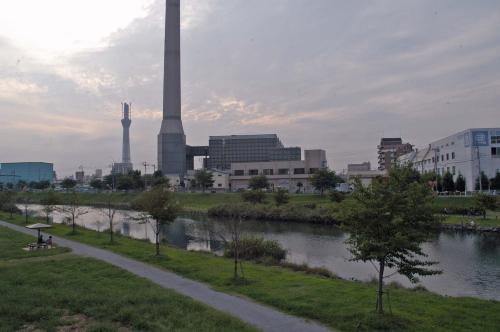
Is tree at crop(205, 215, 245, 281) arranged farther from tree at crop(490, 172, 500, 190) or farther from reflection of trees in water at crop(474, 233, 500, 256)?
tree at crop(490, 172, 500, 190)

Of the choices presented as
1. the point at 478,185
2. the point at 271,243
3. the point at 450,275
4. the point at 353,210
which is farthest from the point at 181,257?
the point at 478,185

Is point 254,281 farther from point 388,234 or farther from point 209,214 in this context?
point 209,214

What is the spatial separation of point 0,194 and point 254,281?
70.1 meters

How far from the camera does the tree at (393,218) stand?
1170 centimetres

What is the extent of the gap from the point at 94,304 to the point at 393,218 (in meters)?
9.84

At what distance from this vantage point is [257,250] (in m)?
27.8

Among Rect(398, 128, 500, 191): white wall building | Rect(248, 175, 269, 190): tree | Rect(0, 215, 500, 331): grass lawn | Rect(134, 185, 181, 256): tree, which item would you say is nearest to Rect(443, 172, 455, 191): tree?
Rect(398, 128, 500, 191): white wall building

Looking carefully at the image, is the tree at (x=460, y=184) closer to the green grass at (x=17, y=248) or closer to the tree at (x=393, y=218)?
the green grass at (x=17, y=248)

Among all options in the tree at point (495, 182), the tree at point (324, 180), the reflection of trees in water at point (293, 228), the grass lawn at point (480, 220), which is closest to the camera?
the grass lawn at point (480, 220)

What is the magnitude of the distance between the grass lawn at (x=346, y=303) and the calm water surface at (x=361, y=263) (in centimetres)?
469

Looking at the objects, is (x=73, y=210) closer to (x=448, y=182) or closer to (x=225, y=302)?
(x=225, y=302)

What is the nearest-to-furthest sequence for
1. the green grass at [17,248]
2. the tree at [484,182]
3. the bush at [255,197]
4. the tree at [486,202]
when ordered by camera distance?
1. the green grass at [17,248]
2. the tree at [486,202]
3. the tree at [484,182]
4. the bush at [255,197]

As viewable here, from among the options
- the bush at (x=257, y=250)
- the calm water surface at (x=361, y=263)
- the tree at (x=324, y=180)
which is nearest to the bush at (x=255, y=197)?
the tree at (x=324, y=180)

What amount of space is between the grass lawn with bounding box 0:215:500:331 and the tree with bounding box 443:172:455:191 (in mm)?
63345
